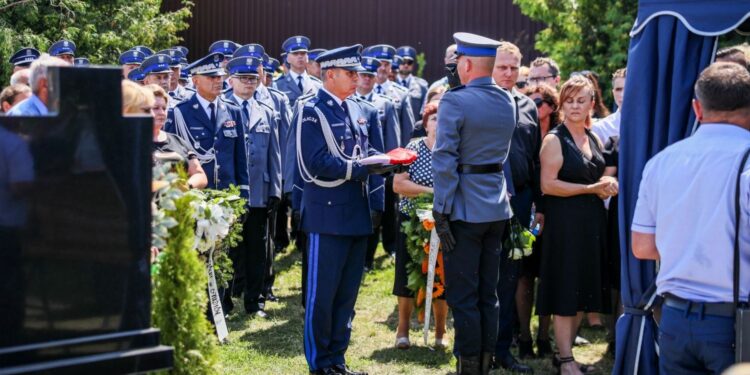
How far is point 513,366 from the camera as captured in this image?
6.66 metres

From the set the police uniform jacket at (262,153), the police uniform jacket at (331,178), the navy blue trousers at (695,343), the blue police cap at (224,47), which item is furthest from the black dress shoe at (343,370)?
the blue police cap at (224,47)

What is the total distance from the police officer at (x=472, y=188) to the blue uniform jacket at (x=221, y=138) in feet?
8.43

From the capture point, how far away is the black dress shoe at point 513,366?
662cm

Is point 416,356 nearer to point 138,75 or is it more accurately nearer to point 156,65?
point 156,65

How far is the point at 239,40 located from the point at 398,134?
10.2 m

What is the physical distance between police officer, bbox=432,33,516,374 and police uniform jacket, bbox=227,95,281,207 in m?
3.05

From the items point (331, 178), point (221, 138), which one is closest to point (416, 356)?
point (331, 178)

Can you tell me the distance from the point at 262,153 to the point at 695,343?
5582 millimetres

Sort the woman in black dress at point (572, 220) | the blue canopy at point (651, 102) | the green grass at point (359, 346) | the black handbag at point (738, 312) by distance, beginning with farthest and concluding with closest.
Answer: the green grass at point (359, 346)
the woman in black dress at point (572, 220)
the blue canopy at point (651, 102)
the black handbag at point (738, 312)

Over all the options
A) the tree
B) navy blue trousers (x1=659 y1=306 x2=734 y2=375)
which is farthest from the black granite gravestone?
the tree

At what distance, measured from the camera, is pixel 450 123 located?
5.73 m

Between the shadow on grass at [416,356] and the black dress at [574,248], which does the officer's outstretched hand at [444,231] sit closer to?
the black dress at [574,248]

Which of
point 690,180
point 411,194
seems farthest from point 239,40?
point 690,180

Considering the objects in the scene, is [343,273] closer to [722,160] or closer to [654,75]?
[654,75]
